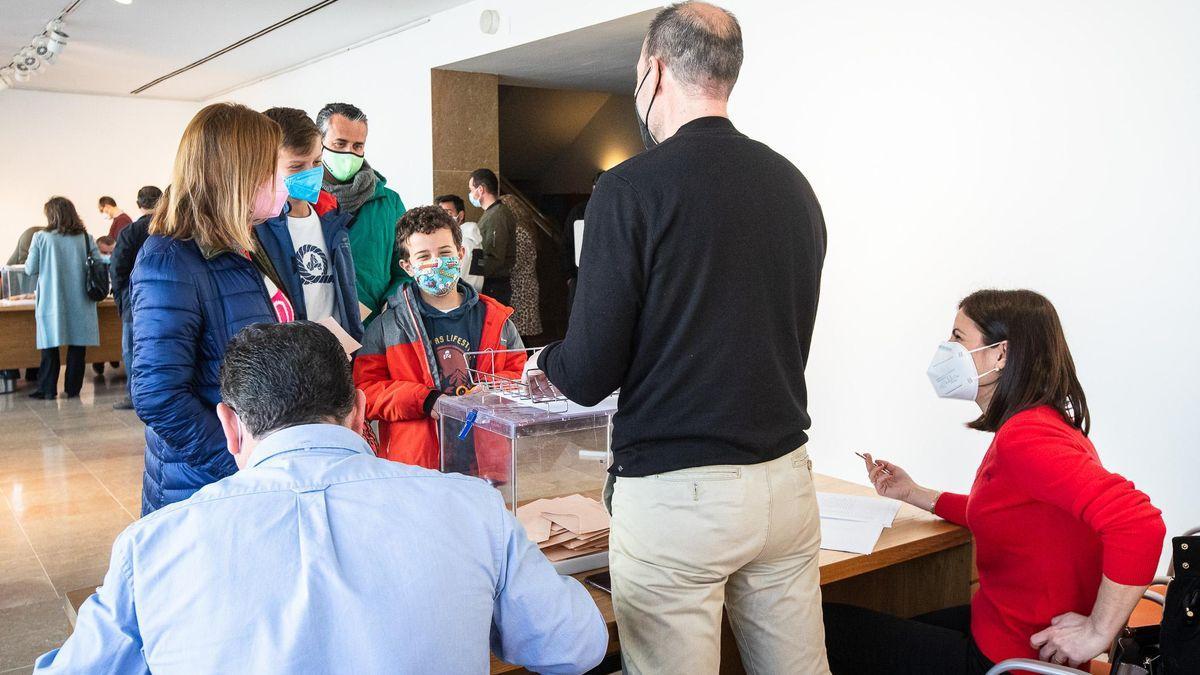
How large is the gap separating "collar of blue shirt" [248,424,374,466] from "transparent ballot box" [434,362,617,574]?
1.96 ft

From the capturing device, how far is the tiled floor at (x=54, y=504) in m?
3.44

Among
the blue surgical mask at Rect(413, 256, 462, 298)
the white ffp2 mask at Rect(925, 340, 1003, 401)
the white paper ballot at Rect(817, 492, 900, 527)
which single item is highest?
the blue surgical mask at Rect(413, 256, 462, 298)

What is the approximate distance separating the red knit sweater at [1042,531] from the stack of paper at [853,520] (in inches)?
8.7

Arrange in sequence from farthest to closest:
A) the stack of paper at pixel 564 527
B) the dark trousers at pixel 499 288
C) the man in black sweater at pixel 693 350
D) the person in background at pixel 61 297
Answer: the person in background at pixel 61 297 → the dark trousers at pixel 499 288 → the stack of paper at pixel 564 527 → the man in black sweater at pixel 693 350

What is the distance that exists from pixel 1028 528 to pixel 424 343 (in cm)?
146

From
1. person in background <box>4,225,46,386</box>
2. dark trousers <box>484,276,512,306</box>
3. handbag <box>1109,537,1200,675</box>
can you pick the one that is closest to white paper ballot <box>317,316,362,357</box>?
handbag <box>1109,537,1200,675</box>

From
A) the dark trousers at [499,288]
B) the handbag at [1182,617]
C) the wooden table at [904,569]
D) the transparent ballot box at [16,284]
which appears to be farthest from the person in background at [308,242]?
the transparent ballot box at [16,284]

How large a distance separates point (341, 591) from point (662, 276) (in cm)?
60

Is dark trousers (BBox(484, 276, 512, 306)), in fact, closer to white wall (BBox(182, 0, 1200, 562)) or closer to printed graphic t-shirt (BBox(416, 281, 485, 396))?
white wall (BBox(182, 0, 1200, 562))

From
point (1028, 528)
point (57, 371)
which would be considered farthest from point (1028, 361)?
point (57, 371)

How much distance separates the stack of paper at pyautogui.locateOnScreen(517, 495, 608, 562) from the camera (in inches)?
71.2

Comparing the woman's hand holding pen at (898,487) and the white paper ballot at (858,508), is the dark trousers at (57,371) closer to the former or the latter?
the white paper ballot at (858,508)

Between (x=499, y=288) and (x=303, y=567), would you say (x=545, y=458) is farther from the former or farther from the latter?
(x=499, y=288)

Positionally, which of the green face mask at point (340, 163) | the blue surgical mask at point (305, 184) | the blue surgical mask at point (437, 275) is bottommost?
the blue surgical mask at point (437, 275)
